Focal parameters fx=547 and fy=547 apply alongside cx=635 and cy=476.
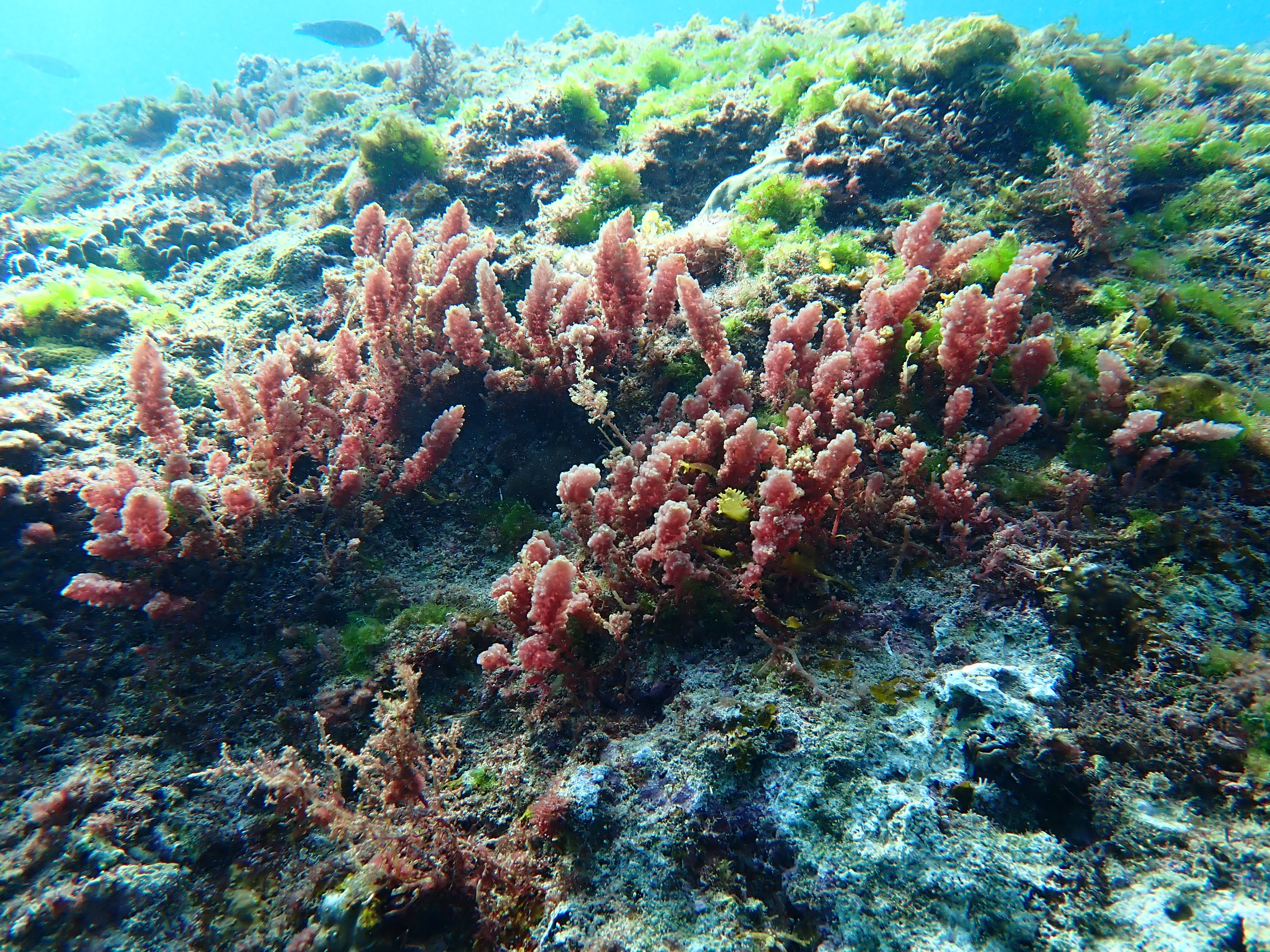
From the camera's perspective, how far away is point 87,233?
628 cm

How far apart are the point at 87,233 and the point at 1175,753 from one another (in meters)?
9.90

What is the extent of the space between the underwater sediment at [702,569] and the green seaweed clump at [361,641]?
16 millimetres

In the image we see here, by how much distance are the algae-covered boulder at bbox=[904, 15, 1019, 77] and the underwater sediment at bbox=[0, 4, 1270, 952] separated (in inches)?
0.9

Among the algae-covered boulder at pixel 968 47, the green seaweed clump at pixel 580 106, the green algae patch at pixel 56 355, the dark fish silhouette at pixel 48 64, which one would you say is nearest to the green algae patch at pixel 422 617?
the green algae patch at pixel 56 355

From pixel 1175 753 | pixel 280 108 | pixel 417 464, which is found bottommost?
pixel 1175 753

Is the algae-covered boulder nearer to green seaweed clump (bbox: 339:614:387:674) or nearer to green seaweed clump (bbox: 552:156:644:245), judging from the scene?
green seaweed clump (bbox: 552:156:644:245)

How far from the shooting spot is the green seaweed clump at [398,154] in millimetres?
5730

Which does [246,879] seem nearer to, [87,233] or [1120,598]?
[1120,598]

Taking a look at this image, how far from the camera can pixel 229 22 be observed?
352 ft

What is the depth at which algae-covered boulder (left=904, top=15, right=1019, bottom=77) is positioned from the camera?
455 centimetres

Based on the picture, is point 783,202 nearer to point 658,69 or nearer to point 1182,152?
point 1182,152

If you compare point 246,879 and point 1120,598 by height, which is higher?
point 1120,598

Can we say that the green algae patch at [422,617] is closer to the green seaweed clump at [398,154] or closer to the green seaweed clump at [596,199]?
the green seaweed clump at [596,199]

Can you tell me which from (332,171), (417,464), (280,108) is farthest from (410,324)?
(280,108)
